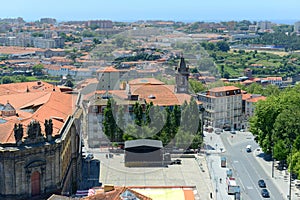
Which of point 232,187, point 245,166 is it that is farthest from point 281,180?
point 232,187

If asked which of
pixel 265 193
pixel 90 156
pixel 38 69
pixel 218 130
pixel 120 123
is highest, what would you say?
pixel 120 123

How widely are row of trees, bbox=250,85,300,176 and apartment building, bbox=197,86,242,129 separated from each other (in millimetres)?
5416

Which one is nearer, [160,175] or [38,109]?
[38,109]

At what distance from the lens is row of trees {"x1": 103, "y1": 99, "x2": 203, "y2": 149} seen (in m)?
27.2

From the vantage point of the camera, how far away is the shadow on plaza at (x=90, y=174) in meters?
22.9

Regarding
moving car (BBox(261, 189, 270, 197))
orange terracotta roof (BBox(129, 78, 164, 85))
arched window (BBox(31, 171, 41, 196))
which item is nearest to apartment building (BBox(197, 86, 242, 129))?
orange terracotta roof (BBox(129, 78, 164, 85))

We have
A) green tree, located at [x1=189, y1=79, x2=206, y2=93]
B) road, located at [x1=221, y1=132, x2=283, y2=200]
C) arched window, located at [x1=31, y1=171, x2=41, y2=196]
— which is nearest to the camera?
arched window, located at [x1=31, y1=171, x2=41, y2=196]

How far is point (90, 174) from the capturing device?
24.5 m

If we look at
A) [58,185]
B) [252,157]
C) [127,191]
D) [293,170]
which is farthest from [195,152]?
[127,191]

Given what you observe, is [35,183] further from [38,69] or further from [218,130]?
[38,69]

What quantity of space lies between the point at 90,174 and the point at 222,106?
14.9 meters

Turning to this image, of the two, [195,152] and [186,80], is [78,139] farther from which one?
[186,80]

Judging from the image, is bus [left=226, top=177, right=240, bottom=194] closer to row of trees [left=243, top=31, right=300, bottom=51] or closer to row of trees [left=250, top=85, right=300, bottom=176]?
row of trees [left=250, top=85, right=300, bottom=176]

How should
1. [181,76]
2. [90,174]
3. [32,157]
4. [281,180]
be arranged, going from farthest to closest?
1. [181,76]
2. [281,180]
3. [90,174]
4. [32,157]
